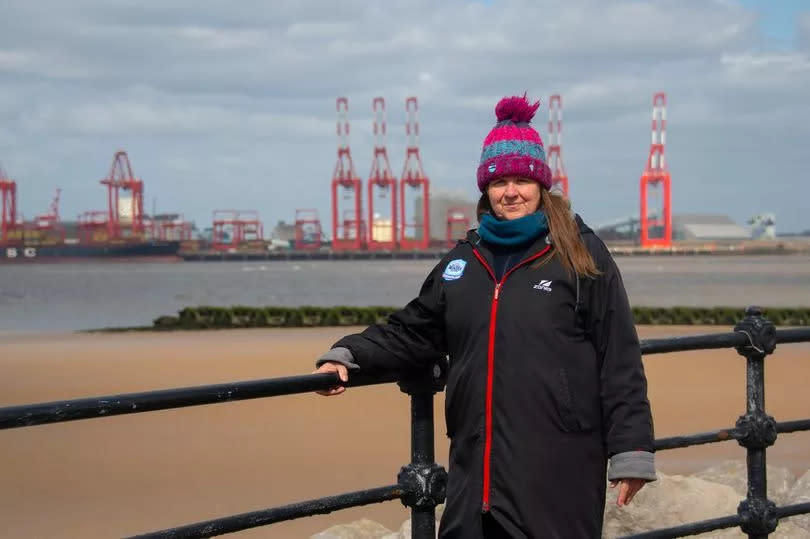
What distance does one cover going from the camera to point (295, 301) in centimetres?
4978

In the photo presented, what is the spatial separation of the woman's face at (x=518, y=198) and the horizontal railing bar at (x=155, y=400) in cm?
50

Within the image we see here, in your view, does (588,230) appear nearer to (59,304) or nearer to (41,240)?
(59,304)

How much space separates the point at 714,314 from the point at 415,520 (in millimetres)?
20019

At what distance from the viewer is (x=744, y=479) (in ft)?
19.7

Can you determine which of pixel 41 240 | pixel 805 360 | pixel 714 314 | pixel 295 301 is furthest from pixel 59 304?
pixel 41 240

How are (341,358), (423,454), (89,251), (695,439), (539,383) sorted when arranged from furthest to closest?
(89,251) → (695,439) → (423,454) → (341,358) → (539,383)

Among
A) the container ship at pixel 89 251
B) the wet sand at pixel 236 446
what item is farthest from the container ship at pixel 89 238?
the wet sand at pixel 236 446

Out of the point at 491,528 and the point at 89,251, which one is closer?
the point at 491,528

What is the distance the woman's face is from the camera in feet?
8.46

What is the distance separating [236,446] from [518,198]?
750 cm

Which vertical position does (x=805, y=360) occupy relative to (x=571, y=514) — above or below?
below

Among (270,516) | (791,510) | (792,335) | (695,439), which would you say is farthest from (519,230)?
(791,510)

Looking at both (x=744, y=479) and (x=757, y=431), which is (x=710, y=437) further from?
(x=744, y=479)

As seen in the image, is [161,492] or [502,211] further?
[161,492]
